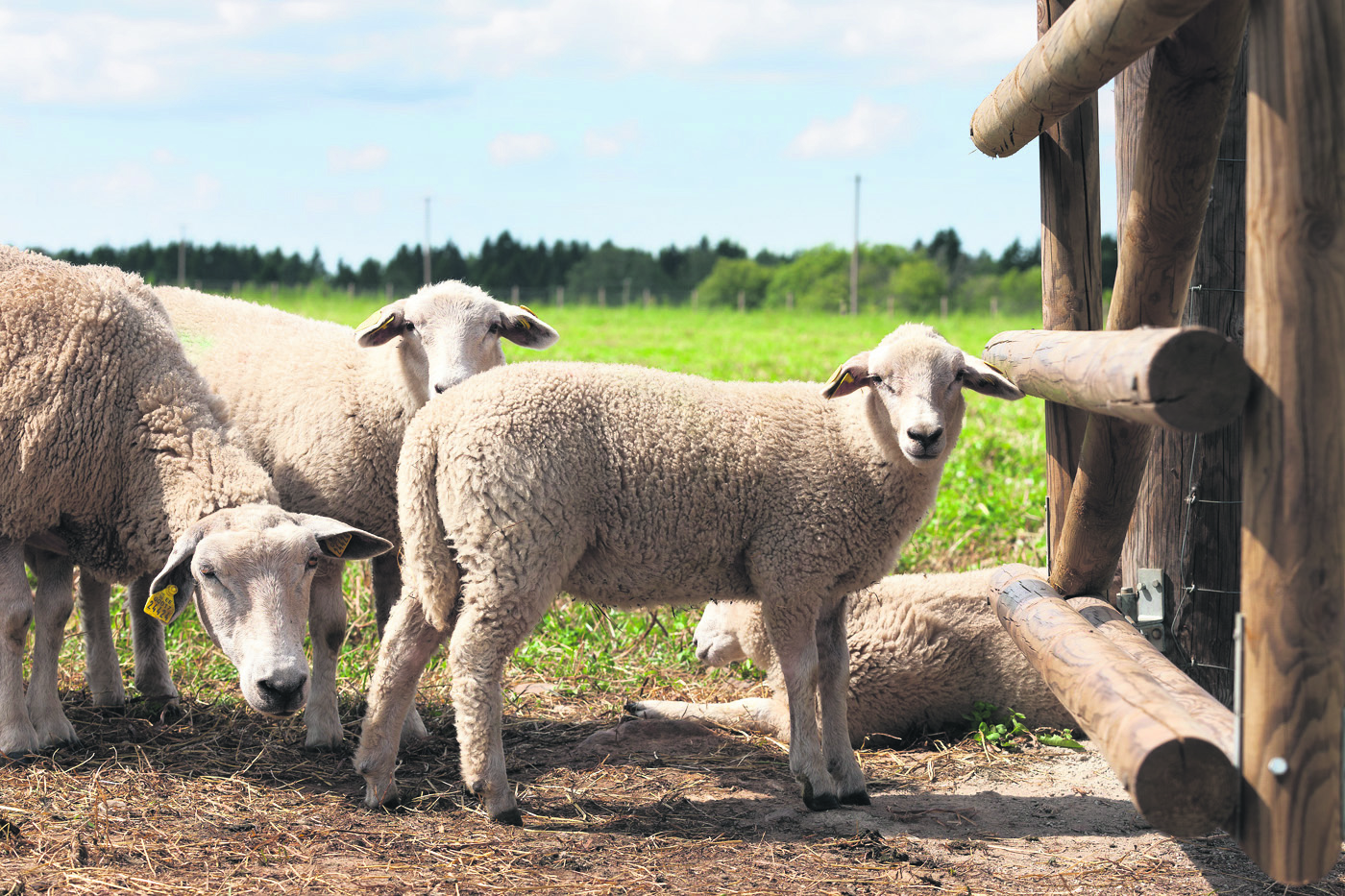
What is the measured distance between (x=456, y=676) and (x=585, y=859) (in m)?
0.76

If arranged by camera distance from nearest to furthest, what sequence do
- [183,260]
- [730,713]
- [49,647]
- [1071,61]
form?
[1071,61], [49,647], [730,713], [183,260]

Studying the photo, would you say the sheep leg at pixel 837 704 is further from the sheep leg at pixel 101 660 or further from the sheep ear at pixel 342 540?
the sheep leg at pixel 101 660

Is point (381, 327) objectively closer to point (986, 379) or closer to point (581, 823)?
point (581, 823)

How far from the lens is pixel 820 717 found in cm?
448

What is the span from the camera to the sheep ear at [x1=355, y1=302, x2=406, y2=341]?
518 cm

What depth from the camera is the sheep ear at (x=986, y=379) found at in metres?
3.90

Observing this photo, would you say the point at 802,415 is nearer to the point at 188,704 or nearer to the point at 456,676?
the point at 456,676

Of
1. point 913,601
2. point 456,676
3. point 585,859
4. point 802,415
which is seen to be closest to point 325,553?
point 456,676

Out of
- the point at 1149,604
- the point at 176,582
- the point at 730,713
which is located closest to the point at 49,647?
the point at 176,582

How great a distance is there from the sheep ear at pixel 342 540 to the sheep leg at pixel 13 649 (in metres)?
1.35

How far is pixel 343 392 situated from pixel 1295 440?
4063 millimetres

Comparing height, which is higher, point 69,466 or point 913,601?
point 69,466

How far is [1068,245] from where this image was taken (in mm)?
3816

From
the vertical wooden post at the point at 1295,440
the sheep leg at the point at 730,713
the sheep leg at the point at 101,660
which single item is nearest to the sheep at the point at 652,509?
the sheep leg at the point at 730,713
